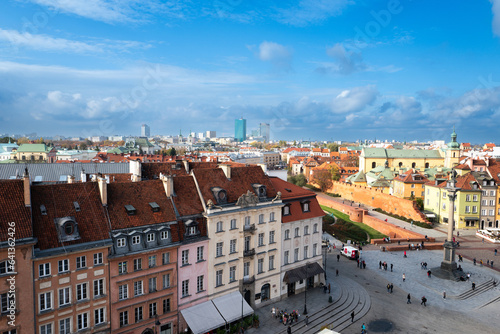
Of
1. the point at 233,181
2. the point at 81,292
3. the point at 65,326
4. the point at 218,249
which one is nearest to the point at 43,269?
the point at 81,292

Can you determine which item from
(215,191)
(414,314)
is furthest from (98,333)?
(414,314)

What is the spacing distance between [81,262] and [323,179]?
10702cm

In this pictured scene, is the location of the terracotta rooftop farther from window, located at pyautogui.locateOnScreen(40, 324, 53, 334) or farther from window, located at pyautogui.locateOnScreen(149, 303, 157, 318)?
window, located at pyautogui.locateOnScreen(40, 324, 53, 334)

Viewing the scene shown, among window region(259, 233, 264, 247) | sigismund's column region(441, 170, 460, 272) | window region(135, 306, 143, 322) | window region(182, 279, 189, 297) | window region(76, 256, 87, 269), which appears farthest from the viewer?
sigismund's column region(441, 170, 460, 272)

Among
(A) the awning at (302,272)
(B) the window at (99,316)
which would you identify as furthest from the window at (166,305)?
(A) the awning at (302,272)

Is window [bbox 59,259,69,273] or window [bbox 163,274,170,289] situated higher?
window [bbox 59,259,69,273]

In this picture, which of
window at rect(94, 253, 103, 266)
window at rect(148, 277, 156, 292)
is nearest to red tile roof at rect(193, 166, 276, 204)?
window at rect(148, 277, 156, 292)

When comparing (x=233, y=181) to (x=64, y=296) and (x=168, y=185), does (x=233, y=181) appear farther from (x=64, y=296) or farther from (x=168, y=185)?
(x=64, y=296)

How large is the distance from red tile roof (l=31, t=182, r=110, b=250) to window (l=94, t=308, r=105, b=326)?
18.2ft

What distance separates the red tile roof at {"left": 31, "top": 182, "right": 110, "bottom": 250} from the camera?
25922mm

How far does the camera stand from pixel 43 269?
2522 cm

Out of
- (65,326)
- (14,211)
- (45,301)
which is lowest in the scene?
(65,326)

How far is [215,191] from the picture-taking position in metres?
35.6

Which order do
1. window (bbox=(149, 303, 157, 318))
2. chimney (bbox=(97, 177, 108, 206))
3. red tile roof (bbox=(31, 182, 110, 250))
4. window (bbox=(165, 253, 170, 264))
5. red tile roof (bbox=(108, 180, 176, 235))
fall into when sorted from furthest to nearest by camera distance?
window (bbox=(165, 253, 170, 264)) < window (bbox=(149, 303, 157, 318)) < red tile roof (bbox=(108, 180, 176, 235)) < chimney (bbox=(97, 177, 108, 206)) < red tile roof (bbox=(31, 182, 110, 250))
